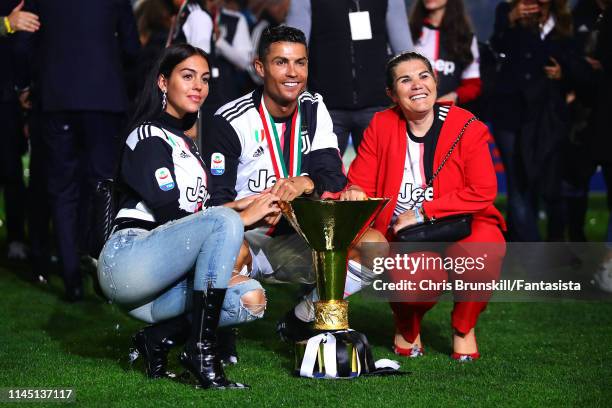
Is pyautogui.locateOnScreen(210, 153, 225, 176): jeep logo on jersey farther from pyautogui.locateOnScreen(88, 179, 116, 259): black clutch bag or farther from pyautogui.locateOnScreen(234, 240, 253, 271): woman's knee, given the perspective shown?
pyautogui.locateOnScreen(88, 179, 116, 259): black clutch bag

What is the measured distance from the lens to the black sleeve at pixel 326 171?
183 inches

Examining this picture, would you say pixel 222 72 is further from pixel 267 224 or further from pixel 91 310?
pixel 267 224

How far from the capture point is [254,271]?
4816 mm

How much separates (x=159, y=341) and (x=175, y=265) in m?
0.39

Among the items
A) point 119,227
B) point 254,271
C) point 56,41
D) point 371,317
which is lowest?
point 371,317

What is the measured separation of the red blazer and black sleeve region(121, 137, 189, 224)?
1066mm

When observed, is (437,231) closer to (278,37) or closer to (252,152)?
(252,152)

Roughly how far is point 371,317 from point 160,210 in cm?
202

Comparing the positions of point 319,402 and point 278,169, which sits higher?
point 278,169

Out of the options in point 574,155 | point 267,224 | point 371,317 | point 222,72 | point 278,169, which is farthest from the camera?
point 222,72

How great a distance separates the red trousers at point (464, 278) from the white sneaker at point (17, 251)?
3.99 metres

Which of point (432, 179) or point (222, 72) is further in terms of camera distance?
point (222, 72)

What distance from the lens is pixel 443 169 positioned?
4773 millimetres

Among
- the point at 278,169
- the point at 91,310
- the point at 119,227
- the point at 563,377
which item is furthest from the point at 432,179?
the point at 91,310
